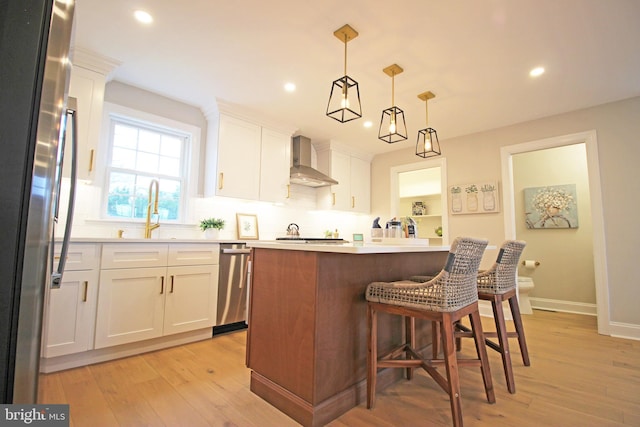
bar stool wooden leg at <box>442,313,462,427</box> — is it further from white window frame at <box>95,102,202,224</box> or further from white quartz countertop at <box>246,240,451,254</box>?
white window frame at <box>95,102,202,224</box>

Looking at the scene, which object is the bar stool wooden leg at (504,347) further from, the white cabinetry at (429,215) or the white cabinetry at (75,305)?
the white cabinetry at (429,215)

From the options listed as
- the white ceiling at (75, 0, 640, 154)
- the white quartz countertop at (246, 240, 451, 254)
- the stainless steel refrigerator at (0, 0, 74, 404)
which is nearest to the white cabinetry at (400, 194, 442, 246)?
the white ceiling at (75, 0, 640, 154)

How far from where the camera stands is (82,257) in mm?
2217

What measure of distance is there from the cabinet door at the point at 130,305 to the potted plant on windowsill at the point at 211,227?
867 mm

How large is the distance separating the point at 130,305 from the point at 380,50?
2918 millimetres

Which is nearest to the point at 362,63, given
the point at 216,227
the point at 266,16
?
the point at 266,16

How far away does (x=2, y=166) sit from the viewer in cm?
68

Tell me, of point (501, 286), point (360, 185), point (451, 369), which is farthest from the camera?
point (360, 185)

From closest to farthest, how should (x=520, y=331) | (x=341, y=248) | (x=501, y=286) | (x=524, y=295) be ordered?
(x=341, y=248)
(x=501, y=286)
(x=520, y=331)
(x=524, y=295)

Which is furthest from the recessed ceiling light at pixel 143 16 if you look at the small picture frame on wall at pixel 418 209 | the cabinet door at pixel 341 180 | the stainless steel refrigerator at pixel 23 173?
the small picture frame on wall at pixel 418 209

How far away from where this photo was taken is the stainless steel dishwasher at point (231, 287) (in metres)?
2.98

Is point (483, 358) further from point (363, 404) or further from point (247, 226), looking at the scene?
point (247, 226)

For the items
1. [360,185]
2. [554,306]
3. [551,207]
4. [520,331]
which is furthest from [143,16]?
[554,306]

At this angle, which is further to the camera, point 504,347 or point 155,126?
point 155,126
